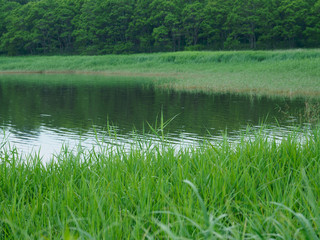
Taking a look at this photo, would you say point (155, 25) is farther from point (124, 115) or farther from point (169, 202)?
point (169, 202)

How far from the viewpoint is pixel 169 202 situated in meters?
3.12

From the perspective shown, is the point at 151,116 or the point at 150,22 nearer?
the point at 151,116

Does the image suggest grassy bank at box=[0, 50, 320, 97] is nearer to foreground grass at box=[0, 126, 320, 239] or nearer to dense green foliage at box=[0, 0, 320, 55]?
dense green foliage at box=[0, 0, 320, 55]

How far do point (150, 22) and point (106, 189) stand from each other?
55730 mm

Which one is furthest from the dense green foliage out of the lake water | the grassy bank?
the lake water

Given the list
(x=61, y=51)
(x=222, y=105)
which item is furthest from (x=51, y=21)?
(x=222, y=105)

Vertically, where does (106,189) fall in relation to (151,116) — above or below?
above

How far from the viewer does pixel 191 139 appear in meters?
9.98

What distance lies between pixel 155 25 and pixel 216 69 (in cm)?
3315

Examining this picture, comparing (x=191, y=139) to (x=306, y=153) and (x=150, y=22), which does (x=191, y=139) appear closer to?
(x=306, y=153)

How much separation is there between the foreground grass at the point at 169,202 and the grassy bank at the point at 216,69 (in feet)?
48.7

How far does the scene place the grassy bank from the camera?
19788 millimetres

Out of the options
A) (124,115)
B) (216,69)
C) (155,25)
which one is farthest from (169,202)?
(155,25)

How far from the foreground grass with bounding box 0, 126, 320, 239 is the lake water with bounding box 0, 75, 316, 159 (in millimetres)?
4052
